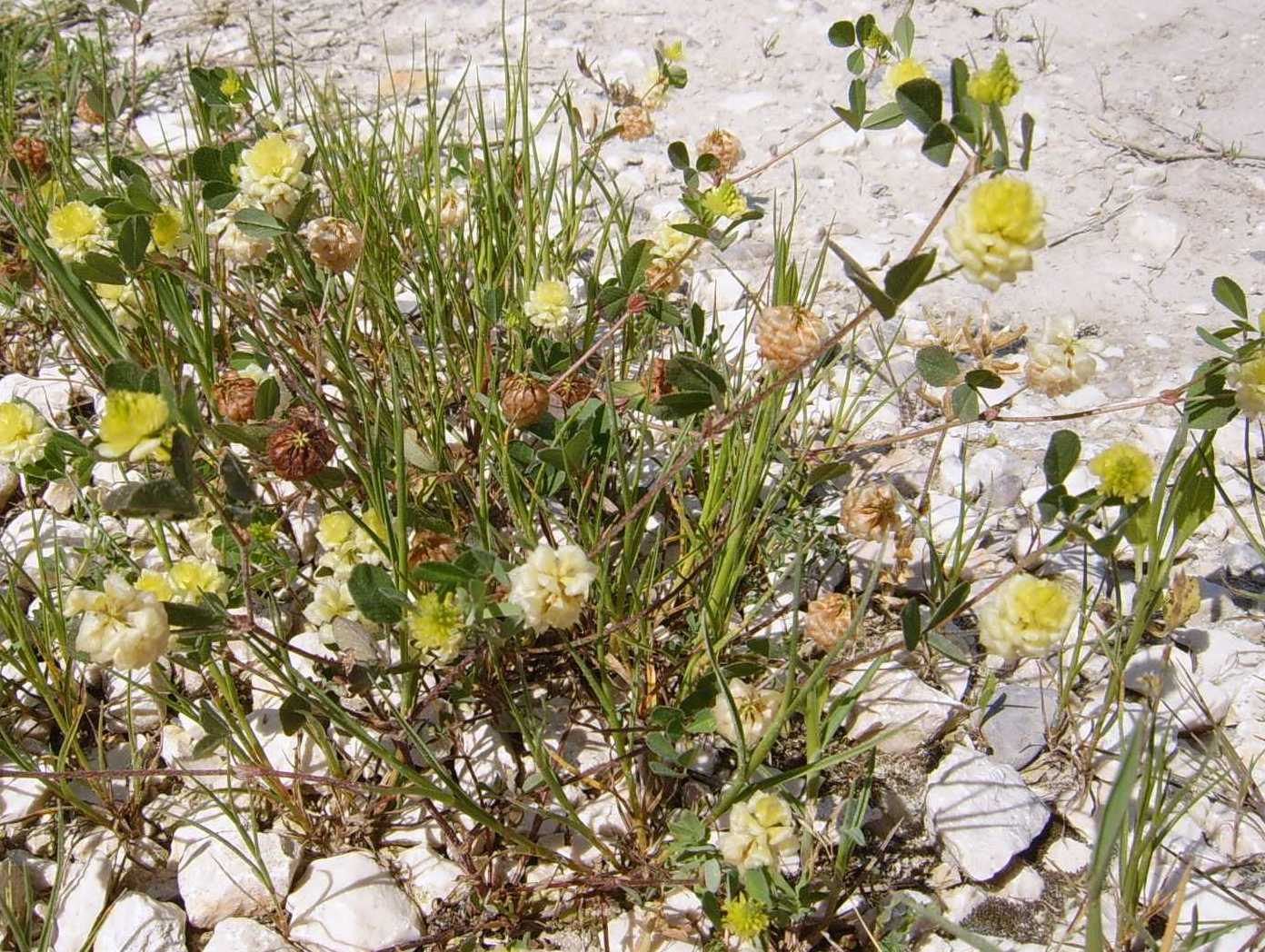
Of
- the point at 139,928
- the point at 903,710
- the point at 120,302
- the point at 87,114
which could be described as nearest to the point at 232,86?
the point at 120,302

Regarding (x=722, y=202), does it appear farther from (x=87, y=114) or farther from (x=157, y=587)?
(x=87, y=114)

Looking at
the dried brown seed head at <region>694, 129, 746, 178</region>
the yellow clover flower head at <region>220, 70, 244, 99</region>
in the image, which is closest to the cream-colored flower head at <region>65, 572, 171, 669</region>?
the yellow clover flower head at <region>220, 70, 244, 99</region>

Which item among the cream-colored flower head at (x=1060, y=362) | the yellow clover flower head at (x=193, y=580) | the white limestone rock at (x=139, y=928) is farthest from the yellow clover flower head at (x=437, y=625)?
the cream-colored flower head at (x=1060, y=362)

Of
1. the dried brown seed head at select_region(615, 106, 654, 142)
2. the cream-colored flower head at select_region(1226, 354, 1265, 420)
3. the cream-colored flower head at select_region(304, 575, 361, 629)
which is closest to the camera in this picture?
the cream-colored flower head at select_region(1226, 354, 1265, 420)

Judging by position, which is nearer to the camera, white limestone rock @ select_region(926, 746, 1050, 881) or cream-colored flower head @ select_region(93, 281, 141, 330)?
white limestone rock @ select_region(926, 746, 1050, 881)

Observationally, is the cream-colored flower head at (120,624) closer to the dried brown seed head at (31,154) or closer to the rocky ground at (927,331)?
the rocky ground at (927,331)

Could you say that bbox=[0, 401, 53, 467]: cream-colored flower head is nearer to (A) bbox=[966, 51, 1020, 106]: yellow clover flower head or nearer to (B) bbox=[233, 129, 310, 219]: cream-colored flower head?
(B) bbox=[233, 129, 310, 219]: cream-colored flower head

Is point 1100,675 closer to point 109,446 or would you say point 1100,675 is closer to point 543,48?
point 109,446
